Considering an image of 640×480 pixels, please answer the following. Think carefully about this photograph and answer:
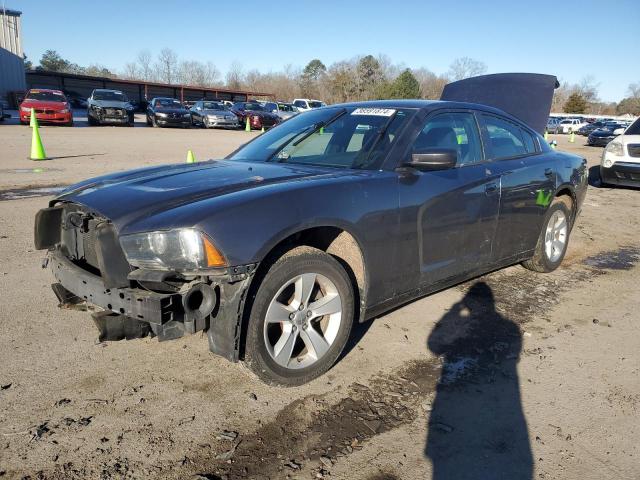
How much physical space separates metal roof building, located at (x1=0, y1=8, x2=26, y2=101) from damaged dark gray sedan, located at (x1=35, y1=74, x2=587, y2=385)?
50562 mm

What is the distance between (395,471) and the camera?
7.46ft

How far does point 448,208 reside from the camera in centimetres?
356

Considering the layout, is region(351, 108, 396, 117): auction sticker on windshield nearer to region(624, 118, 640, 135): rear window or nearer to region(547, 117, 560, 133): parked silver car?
region(624, 118, 640, 135): rear window

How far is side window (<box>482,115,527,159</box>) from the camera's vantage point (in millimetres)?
4301

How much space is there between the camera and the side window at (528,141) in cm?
482

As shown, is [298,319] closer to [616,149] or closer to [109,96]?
[616,149]

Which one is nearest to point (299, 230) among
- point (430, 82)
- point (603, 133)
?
point (603, 133)

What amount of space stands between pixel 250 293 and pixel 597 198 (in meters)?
10.0

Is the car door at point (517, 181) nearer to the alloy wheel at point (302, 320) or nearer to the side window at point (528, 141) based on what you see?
the side window at point (528, 141)

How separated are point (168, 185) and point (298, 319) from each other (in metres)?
1.15

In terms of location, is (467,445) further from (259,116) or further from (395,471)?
(259,116)

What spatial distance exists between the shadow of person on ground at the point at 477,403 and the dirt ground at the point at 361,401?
0.01 meters

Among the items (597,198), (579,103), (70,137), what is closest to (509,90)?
(597,198)

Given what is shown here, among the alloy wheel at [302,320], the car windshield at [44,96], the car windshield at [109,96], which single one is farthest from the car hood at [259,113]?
the alloy wheel at [302,320]
